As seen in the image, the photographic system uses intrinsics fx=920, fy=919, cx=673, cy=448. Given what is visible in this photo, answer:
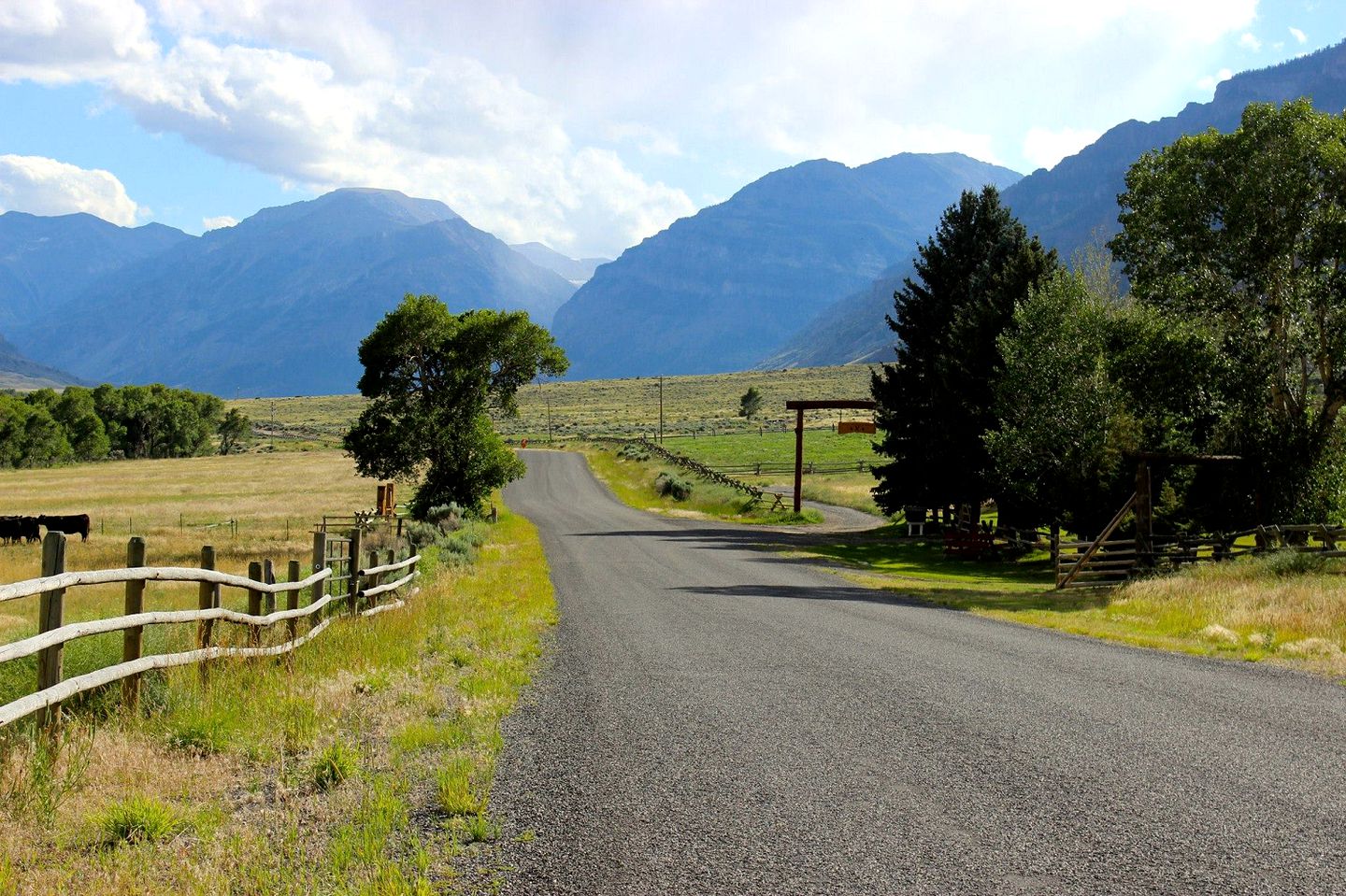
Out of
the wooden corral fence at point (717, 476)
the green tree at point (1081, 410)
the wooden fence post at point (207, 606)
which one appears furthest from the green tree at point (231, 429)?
the wooden fence post at point (207, 606)

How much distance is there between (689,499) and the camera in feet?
204

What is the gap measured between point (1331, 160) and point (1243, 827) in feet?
81.2

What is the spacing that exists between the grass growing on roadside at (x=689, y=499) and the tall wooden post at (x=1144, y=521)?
2449 cm

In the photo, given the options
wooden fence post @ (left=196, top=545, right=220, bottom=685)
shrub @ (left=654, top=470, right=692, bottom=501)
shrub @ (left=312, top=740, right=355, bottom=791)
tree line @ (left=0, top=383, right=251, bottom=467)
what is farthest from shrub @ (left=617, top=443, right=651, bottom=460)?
shrub @ (left=312, top=740, right=355, bottom=791)

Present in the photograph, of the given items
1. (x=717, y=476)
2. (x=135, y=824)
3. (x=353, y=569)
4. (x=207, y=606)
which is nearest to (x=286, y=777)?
(x=135, y=824)

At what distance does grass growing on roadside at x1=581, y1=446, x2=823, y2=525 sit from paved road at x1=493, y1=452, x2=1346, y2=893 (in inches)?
1492

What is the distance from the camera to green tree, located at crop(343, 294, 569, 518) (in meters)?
41.8

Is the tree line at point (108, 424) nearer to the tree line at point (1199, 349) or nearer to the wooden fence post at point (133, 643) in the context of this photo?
the tree line at point (1199, 349)

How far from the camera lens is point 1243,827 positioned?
584 centimetres

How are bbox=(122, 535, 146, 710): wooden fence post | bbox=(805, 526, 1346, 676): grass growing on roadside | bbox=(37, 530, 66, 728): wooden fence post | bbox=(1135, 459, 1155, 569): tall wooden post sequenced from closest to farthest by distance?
bbox=(37, 530, 66, 728): wooden fence post, bbox=(122, 535, 146, 710): wooden fence post, bbox=(805, 526, 1346, 676): grass growing on roadside, bbox=(1135, 459, 1155, 569): tall wooden post

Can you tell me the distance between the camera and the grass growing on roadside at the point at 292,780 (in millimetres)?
5039

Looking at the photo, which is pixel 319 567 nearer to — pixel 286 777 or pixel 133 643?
pixel 133 643

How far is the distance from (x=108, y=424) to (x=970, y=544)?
374 feet

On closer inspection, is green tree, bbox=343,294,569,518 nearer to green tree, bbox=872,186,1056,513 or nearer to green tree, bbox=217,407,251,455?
green tree, bbox=872,186,1056,513
